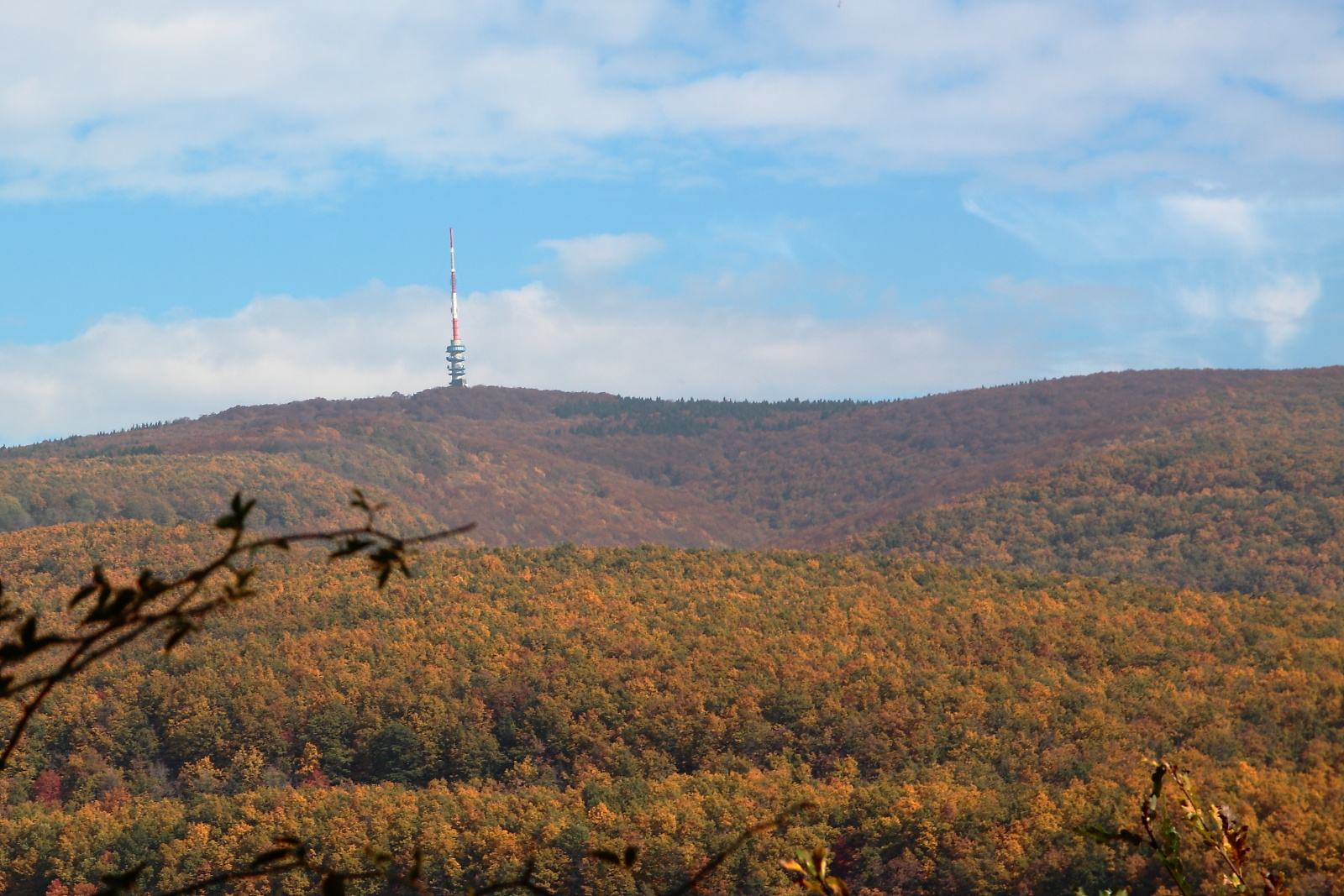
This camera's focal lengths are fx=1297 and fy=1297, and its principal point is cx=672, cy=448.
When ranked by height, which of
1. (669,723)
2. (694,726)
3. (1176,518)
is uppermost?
(1176,518)

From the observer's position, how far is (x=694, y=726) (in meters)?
81.4

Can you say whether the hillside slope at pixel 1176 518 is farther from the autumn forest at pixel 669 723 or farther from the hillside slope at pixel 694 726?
the hillside slope at pixel 694 726

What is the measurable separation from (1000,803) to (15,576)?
310 ft

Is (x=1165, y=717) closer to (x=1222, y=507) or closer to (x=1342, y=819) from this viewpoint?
(x=1342, y=819)

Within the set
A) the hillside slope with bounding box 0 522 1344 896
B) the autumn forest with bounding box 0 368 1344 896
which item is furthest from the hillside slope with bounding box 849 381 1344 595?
the hillside slope with bounding box 0 522 1344 896

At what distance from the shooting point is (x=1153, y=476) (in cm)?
18488

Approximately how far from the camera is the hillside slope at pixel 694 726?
60938 mm

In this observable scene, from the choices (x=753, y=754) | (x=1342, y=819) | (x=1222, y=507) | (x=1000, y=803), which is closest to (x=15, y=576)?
(x=753, y=754)

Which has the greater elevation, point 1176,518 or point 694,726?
point 1176,518

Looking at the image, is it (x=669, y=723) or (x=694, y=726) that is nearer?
(x=694, y=726)

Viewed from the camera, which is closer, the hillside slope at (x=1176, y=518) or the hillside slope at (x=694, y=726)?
the hillside slope at (x=694, y=726)

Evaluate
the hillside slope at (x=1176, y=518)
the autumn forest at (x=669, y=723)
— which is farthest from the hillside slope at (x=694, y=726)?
the hillside slope at (x=1176, y=518)

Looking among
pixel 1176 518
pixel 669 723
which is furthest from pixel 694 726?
pixel 1176 518

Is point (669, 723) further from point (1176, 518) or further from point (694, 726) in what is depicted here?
point (1176, 518)
